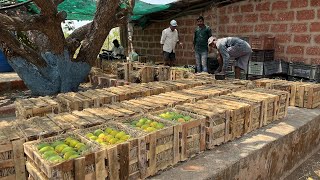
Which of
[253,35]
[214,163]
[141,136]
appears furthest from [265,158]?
[253,35]

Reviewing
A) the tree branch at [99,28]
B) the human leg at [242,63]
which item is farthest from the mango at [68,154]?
the human leg at [242,63]

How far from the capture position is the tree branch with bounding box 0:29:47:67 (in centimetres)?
750

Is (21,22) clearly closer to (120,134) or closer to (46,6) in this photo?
(46,6)

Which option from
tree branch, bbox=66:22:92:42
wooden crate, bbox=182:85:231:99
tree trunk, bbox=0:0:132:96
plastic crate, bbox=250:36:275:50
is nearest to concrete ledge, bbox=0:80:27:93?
tree trunk, bbox=0:0:132:96

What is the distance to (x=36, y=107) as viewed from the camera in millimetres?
4051

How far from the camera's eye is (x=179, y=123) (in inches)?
127

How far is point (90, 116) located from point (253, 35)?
8.30 meters

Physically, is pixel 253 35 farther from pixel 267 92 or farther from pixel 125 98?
pixel 125 98

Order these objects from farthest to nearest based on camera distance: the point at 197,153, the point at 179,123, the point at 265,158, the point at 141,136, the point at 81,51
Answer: the point at 81,51, the point at 265,158, the point at 197,153, the point at 179,123, the point at 141,136

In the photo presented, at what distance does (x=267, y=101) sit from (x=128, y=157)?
2792mm

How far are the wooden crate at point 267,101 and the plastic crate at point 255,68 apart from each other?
4.22 meters

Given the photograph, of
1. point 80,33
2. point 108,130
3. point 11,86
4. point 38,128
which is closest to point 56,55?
point 80,33

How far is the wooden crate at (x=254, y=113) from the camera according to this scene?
4215mm

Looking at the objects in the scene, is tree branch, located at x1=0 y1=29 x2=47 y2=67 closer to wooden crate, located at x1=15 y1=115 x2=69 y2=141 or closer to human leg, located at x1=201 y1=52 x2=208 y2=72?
wooden crate, located at x1=15 y1=115 x2=69 y2=141
